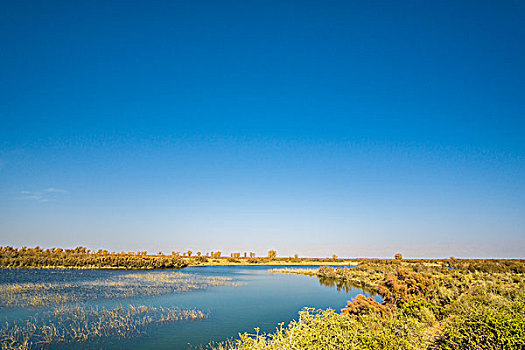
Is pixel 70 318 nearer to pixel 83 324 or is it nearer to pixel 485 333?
pixel 83 324

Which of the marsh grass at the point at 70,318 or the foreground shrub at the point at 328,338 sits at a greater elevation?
the foreground shrub at the point at 328,338

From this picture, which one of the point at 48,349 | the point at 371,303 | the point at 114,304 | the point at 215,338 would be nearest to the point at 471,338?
the point at 371,303

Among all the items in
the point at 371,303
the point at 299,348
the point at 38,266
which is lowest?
the point at 38,266

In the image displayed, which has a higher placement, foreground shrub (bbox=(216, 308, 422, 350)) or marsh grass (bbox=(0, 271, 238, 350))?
foreground shrub (bbox=(216, 308, 422, 350))

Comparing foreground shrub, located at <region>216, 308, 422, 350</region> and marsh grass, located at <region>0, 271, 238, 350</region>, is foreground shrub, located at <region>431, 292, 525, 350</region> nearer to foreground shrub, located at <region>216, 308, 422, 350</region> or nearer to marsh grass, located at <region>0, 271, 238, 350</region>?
foreground shrub, located at <region>216, 308, 422, 350</region>

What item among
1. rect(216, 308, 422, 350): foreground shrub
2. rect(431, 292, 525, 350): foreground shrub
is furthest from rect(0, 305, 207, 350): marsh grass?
rect(431, 292, 525, 350): foreground shrub

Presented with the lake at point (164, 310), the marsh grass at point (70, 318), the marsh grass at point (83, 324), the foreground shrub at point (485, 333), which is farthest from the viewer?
the lake at point (164, 310)

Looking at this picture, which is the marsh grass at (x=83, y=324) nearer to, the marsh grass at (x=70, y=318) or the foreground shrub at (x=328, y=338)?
the marsh grass at (x=70, y=318)

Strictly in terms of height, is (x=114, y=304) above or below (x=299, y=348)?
below

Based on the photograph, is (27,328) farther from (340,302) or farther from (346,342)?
(340,302)

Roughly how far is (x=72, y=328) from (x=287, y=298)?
17536 mm

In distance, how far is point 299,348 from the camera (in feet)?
20.6

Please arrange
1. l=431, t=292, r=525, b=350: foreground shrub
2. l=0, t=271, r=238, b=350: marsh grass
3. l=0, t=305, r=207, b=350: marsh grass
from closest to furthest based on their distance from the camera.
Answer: l=431, t=292, r=525, b=350: foreground shrub < l=0, t=305, r=207, b=350: marsh grass < l=0, t=271, r=238, b=350: marsh grass

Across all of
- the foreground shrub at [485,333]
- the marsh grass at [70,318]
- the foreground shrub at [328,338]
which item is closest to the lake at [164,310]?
the marsh grass at [70,318]
